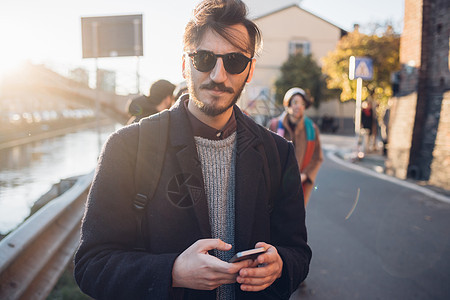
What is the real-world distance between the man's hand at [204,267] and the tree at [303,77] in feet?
114

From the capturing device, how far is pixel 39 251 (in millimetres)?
3141

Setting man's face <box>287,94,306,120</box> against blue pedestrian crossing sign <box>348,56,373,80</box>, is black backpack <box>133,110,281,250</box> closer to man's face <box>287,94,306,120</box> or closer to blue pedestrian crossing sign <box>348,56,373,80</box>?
man's face <box>287,94,306,120</box>

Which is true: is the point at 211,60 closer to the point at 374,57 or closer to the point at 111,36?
the point at 111,36

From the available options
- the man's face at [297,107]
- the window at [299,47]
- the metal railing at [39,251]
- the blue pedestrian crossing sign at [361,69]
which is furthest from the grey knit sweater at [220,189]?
the window at [299,47]

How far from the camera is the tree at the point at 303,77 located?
115 ft

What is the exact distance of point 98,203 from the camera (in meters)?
1.47

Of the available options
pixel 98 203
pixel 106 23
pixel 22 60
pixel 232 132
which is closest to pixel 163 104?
pixel 232 132

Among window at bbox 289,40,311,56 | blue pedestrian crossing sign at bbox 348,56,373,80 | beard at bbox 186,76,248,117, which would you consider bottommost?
beard at bbox 186,76,248,117

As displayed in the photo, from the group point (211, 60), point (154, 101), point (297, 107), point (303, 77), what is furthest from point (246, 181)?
point (303, 77)

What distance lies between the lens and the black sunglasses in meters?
1.69

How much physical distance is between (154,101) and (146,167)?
2572 millimetres

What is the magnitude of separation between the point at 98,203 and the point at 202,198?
0.41m

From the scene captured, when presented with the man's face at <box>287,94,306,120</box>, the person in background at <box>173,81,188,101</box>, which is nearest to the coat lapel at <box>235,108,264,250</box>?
the person in background at <box>173,81,188,101</box>

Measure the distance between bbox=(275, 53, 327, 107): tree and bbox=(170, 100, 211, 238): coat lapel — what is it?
34.4m
